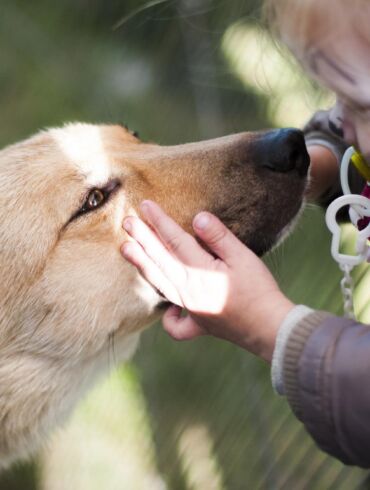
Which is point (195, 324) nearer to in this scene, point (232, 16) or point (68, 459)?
point (68, 459)

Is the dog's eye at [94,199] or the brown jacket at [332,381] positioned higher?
the dog's eye at [94,199]

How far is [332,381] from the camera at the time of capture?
4.83 feet

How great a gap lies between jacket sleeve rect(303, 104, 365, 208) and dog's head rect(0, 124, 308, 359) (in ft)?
1.55

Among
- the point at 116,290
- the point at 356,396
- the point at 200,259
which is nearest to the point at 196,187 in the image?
the point at 200,259

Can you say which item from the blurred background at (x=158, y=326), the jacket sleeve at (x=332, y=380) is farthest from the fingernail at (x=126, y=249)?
the blurred background at (x=158, y=326)

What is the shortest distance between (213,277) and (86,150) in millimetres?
599

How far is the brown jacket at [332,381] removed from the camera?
1462 mm

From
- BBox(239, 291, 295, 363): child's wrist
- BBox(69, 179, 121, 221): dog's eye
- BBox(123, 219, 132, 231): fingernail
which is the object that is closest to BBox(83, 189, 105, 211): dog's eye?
BBox(69, 179, 121, 221): dog's eye

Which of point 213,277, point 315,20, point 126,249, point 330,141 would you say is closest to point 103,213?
point 126,249

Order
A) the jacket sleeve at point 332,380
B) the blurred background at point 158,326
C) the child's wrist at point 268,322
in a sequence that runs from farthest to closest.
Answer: the blurred background at point 158,326 → the child's wrist at point 268,322 → the jacket sleeve at point 332,380

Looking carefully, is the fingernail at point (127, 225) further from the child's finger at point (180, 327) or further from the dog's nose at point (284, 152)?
the dog's nose at point (284, 152)

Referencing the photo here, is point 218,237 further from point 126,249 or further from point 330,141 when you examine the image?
point 330,141

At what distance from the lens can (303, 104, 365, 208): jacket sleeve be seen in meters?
2.21

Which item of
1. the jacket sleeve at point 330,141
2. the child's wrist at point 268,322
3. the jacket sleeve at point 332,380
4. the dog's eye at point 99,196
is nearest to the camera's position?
the jacket sleeve at point 332,380
